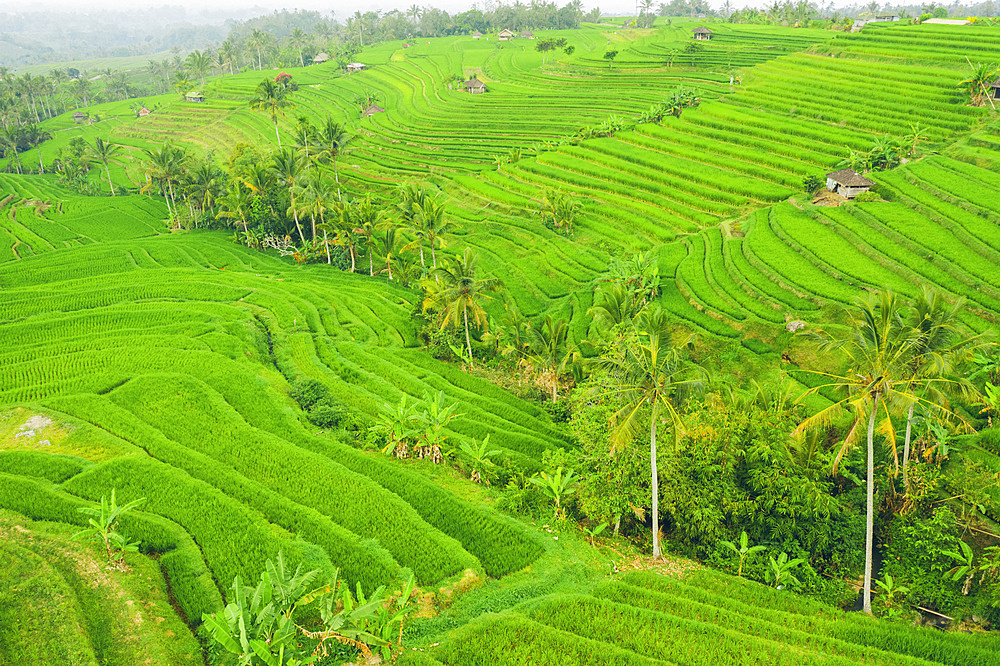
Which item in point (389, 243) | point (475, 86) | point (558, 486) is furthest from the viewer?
point (475, 86)

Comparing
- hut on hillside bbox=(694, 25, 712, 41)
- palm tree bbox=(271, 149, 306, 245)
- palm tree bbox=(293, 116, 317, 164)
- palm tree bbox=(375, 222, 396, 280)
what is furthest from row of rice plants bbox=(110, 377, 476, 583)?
hut on hillside bbox=(694, 25, 712, 41)

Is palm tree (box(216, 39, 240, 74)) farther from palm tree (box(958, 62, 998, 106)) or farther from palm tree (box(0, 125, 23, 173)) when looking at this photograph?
palm tree (box(958, 62, 998, 106))

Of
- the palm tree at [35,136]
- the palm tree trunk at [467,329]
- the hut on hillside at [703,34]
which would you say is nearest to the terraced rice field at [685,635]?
the palm tree trunk at [467,329]

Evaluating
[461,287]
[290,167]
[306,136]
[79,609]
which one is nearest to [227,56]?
[306,136]

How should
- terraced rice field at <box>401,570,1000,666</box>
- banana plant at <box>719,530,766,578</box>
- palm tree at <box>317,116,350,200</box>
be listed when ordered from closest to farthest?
terraced rice field at <box>401,570,1000,666</box> → banana plant at <box>719,530,766,578</box> → palm tree at <box>317,116,350,200</box>

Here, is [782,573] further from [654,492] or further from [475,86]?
[475,86]

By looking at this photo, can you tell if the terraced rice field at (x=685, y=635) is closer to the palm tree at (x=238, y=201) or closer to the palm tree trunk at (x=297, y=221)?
the palm tree trunk at (x=297, y=221)
